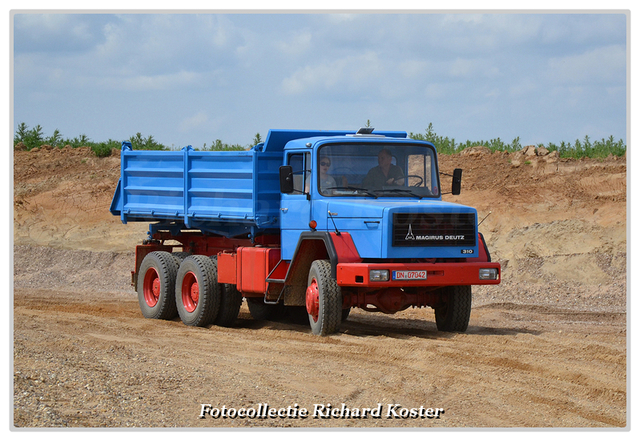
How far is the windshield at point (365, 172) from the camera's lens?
1162 cm

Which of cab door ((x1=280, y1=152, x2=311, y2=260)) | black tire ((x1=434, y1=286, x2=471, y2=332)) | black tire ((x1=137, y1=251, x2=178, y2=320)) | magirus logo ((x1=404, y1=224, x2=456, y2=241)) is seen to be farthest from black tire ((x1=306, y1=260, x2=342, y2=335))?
black tire ((x1=137, y1=251, x2=178, y2=320))

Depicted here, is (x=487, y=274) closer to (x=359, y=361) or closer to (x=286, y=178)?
(x=359, y=361)

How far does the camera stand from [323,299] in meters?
11.2

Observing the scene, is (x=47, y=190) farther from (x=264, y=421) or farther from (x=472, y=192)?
(x=264, y=421)

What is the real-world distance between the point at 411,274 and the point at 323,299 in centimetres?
133

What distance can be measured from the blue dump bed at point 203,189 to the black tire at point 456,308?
2921 mm

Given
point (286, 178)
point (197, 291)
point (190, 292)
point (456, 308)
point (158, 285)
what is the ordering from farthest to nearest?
1. point (158, 285)
2. point (190, 292)
3. point (197, 291)
4. point (456, 308)
5. point (286, 178)

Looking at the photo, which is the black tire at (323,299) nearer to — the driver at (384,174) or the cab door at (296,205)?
the cab door at (296,205)

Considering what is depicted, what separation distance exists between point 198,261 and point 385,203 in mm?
4089

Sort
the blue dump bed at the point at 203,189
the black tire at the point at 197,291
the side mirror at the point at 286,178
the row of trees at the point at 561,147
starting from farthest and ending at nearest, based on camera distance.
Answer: the row of trees at the point at 561,147 → the black tire at the point at 197,291 → the blue dump bed at the point at 203,189 → the side mirror at the point at 286,178

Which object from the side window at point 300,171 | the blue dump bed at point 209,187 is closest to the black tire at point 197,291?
the blue dump bed at point 209,187

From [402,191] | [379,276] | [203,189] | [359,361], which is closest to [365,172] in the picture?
[402,191]

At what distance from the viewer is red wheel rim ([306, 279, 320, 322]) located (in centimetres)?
1152

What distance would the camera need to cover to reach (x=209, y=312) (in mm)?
13531
